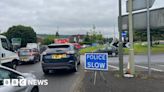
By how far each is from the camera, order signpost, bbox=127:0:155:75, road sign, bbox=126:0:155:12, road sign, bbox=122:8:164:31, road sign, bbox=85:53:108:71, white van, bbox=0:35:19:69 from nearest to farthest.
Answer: road sign, bbox=85:53:108:71, road sign, bbox=122:8:164:31, signpost, bbox=127:0:155:75, road sign, bbox=126:0:155:12, white van, bbox=0:35:19:69

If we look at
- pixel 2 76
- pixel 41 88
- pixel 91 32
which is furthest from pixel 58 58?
pixel 91 32

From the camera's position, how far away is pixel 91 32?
3991 inches

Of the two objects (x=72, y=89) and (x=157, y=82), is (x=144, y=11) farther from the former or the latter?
(x=72, y=89)

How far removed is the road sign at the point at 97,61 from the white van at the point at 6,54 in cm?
666

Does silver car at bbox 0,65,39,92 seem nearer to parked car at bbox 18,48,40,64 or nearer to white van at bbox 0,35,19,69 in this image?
white van at bbox 0,35,19,69

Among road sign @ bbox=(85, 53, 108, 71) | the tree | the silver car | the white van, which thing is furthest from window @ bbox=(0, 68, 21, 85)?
the tree

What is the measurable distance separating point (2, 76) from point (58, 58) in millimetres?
9146

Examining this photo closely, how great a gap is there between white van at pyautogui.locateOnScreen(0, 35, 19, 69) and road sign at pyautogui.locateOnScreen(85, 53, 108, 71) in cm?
666

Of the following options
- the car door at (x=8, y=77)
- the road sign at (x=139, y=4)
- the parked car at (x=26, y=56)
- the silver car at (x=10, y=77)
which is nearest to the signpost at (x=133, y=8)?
the road sign at (x=139, y=4)

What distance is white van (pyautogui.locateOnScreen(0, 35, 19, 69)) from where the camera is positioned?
15203 mm

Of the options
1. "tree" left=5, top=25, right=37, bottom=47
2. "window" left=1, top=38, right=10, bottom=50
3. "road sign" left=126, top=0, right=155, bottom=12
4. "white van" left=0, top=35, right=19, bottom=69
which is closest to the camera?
"road sign" left=126, top=0, right=155, bottom=12

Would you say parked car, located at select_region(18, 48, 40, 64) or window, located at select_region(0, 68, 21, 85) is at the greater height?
window, located at select_region(0, 68, 21, 85)

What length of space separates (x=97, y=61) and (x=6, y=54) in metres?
7.33

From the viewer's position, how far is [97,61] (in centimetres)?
953
